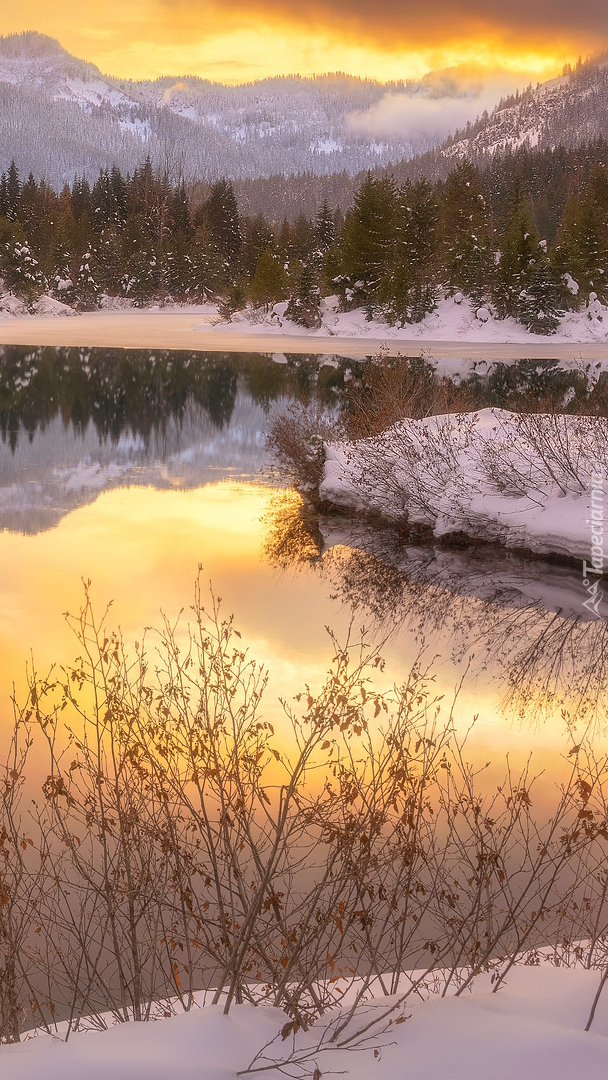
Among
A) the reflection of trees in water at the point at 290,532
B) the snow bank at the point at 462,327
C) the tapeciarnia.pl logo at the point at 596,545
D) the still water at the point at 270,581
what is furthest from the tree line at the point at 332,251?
the tapeciarnia.pl logo at the point at 596,545

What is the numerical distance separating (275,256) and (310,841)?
69.2 metres

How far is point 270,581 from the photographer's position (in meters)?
14.8

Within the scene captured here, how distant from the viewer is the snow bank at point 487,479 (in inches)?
618

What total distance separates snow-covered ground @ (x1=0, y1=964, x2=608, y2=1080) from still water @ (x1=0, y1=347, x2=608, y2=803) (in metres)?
3.58

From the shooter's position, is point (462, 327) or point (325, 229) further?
point (325, 229)

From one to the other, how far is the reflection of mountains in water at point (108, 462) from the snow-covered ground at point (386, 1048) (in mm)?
13514

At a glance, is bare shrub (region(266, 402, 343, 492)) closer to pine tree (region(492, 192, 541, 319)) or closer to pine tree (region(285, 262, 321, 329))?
pine tree (region(492, 192, 541, 319))

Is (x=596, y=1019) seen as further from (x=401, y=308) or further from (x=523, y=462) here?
(x=401, y=308)

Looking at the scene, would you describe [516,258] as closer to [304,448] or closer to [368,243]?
[368,243]

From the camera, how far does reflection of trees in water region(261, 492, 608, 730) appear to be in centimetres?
1086

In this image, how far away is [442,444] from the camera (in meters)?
18.2

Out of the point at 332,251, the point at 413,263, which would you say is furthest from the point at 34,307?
the point at 413,263

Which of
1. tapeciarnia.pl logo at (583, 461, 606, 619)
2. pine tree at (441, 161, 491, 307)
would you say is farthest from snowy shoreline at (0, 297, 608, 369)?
tapeciarnia.pl logo at (583, 461, 606, 619)

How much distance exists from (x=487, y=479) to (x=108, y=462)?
9.89 meters
